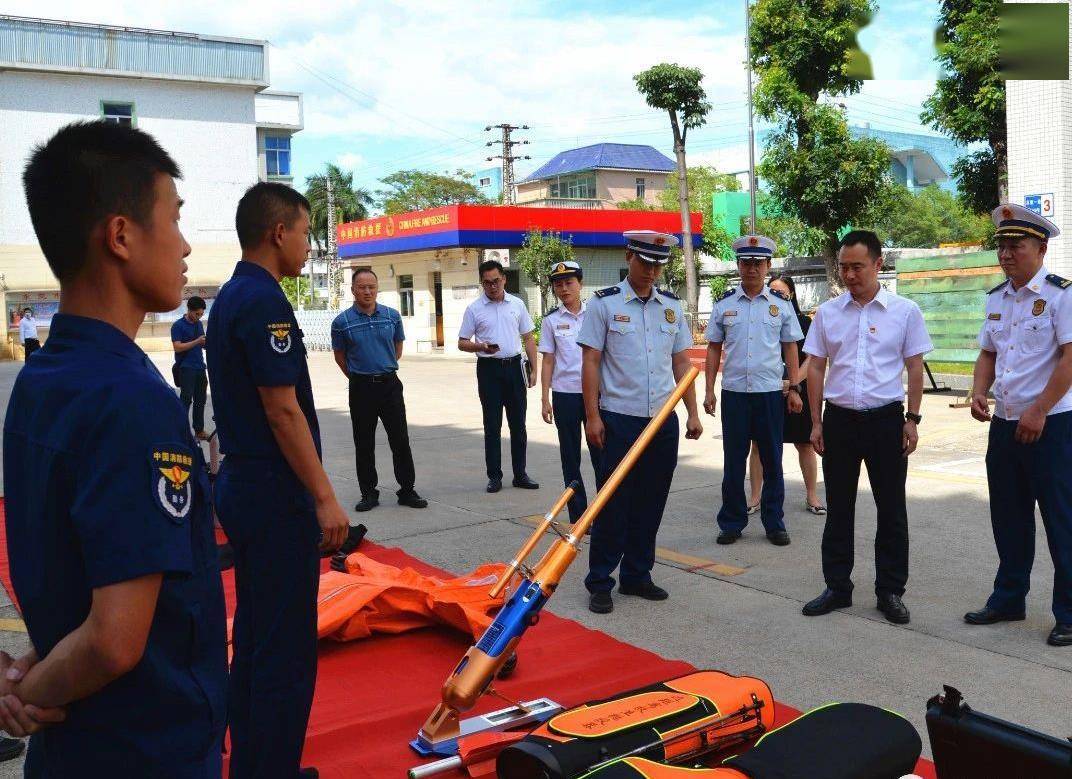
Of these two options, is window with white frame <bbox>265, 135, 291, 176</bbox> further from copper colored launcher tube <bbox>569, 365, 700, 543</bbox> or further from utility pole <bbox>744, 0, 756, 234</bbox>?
copper colored launcher tube <bbox>569, 365, 700, 543</bbox>

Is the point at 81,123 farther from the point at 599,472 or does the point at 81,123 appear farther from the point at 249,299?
the point at 599,472

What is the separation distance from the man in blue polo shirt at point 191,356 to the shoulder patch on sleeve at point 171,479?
11399mm

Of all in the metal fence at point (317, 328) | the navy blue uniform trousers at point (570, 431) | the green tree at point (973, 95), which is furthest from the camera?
the metal fence at point (317, 328)

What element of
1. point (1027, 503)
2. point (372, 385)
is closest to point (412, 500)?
point (372, 385)

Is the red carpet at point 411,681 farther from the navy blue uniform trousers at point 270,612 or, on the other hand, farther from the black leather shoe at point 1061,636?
the black leather shoe at point 1061,636

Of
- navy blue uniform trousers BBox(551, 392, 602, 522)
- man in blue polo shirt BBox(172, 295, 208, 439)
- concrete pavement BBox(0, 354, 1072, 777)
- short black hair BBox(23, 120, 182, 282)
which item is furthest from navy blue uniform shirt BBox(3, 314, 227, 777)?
man in blue polo shirt BBox(172, 295, 208, 439)

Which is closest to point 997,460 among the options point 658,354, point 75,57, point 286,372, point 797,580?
point 797,580

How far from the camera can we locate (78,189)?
165cm

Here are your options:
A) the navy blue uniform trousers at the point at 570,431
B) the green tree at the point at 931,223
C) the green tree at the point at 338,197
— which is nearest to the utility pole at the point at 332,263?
the green tree at the point at 338,197

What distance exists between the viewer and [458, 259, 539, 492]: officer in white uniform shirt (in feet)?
29.6

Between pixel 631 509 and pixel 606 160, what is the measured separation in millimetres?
75052

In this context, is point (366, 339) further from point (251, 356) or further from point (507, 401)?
point (251, 356)

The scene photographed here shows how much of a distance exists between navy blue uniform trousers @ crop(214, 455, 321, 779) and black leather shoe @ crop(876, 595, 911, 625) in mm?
3306

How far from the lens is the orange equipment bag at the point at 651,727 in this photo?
3.15m
